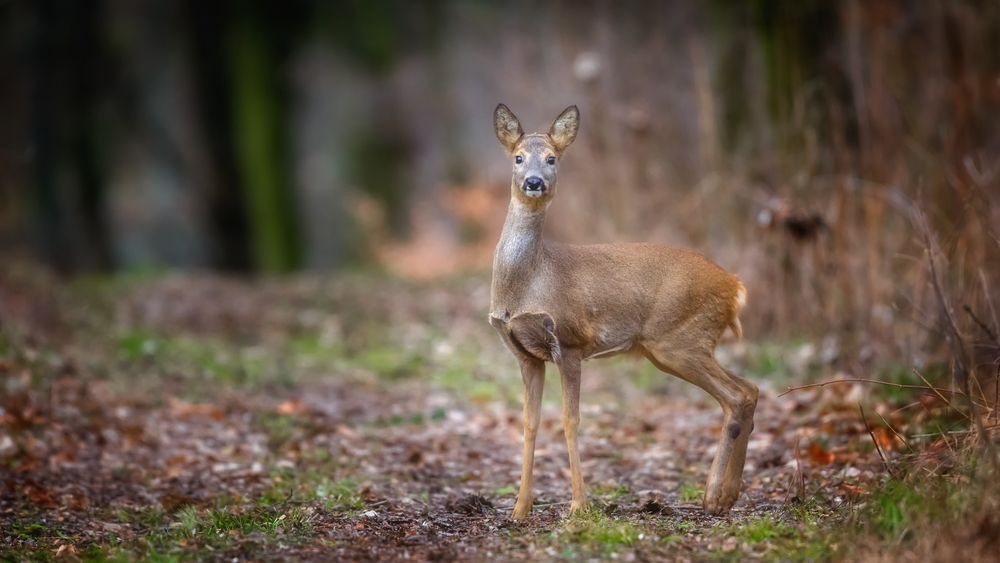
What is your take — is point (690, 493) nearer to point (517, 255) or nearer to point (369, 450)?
point (517, 255)

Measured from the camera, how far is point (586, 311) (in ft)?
19.3

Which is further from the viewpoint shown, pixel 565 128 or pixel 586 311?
pixel 565 128

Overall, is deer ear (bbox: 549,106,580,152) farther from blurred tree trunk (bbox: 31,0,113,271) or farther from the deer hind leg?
blurred tree trunk (bbox: 31,0,113,271)

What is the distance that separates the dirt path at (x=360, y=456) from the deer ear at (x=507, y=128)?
6.05 ft

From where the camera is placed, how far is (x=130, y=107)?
23.9 metres

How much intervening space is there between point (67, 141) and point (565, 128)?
15562mm

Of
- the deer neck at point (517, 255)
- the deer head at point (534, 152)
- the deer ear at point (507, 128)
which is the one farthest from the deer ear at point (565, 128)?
the deer neck at point (517, 255)

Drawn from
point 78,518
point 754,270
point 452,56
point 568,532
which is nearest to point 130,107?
point 452,56

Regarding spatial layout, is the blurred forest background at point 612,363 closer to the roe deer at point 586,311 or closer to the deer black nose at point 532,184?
the roe deer at point 586,311

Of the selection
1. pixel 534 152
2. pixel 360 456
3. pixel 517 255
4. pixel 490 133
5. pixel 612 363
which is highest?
pixel 490 133

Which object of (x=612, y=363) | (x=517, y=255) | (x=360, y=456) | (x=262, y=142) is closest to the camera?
(x=517, y=255)

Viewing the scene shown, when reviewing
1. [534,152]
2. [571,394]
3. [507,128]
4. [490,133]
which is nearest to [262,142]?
[490,133]

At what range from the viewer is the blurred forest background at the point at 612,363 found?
5637 millimetres

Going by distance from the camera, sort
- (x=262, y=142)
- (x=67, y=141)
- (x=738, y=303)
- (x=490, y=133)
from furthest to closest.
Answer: (x=490, y=133)
(x=262, y=142)
(x=67, y=141)
(x=738, y=303)
